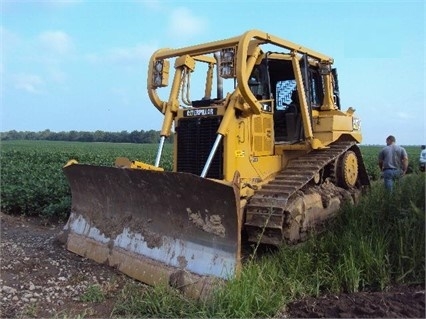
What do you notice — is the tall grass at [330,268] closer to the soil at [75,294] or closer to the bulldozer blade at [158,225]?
the soil at [75,294]

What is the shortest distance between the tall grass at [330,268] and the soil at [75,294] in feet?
0.67

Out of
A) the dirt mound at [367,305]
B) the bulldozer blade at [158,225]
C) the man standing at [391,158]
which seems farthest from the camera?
the man standing at [391,158]

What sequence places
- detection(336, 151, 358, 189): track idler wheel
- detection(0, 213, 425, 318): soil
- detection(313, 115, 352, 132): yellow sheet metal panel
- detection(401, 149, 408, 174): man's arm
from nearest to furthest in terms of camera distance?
detection(0, 213, 425, 318): soil < detection(313, 115, 352, 132): yellow sheet metal panel < detection(336, 151, 358, 189): track idler wheel < detection(401, 149, 408, 174): man's arm

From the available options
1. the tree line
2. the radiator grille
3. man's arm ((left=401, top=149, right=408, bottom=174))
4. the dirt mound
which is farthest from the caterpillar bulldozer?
the tree line

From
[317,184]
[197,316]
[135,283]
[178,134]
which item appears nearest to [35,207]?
[178,134]

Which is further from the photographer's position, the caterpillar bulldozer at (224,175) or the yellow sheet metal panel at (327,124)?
the yellow sheet metal panel at (327,124)

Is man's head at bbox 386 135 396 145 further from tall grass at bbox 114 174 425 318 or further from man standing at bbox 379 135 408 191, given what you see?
tall grass at bbox 114 174 425 318

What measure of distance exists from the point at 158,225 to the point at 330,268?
2146 millimetres

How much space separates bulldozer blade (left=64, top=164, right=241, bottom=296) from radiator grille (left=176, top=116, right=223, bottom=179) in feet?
3.24

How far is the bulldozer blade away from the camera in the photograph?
5184 mm

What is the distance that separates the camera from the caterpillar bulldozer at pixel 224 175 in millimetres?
5406

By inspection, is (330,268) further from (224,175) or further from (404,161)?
(404,161)

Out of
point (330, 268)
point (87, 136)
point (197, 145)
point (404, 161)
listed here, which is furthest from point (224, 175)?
point (87, 136)

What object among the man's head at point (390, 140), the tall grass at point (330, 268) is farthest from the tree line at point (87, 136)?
the tall grass at point (330, 268)
